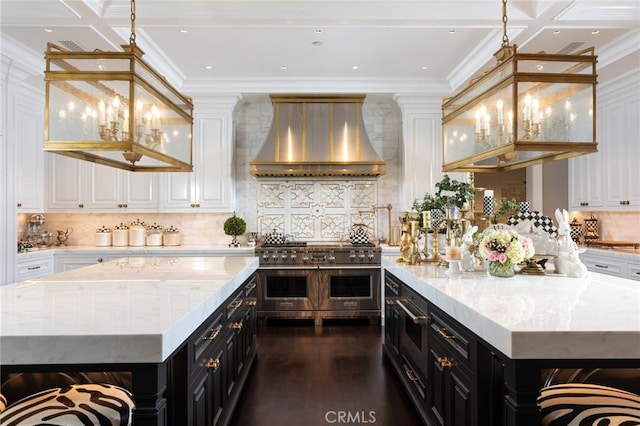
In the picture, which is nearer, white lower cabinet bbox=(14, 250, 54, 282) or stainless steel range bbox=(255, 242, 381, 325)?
white lower cabinet bbox=(14, 250, 54, 282)

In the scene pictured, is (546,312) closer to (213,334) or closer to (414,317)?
(414,317)

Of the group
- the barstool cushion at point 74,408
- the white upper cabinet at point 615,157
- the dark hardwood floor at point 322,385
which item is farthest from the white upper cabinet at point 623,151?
the barstool cushion at point 74,408

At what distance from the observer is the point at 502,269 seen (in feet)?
7.48

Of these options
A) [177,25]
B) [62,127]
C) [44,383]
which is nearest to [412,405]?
[44,383]

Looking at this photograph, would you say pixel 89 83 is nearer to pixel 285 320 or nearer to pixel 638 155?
pixel 285 320

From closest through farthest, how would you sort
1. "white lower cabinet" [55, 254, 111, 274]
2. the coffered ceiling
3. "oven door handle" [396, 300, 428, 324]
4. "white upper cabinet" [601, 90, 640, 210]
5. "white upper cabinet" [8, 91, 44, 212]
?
"oven door handle" [396, 300, 428, 324] < the coffered ceiling < "white upper cabinet" [601, 90, 640, 210] < "white upper cabinet" [8, 91, 44, 212] < "white lower cabinet" [55, 254, 111, 274]

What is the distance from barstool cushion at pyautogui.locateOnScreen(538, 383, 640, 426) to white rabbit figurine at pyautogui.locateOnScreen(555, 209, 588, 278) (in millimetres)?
974

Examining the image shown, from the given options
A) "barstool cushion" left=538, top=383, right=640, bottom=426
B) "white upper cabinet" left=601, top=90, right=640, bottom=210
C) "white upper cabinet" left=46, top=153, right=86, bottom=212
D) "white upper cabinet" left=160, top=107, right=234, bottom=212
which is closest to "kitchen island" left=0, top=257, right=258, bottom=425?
"barstool cushion" left=538, top=383, right=640, bottom=426

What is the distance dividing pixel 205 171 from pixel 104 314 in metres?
3.90

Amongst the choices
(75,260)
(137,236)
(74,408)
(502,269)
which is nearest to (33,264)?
(75,260)

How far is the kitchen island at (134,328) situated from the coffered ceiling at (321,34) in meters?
2.31

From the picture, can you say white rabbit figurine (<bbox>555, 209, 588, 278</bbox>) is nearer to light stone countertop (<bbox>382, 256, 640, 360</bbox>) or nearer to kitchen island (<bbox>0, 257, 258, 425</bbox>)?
light stone countertop (<bbox>382, 256, 640, 360</bbox>)

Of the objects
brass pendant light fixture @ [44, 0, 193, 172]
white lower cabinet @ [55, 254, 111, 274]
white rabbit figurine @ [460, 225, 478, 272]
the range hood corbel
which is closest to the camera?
brass pendant light fixture @ [44, 0, 193, 172]

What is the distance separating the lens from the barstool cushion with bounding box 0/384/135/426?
1.30 metres
